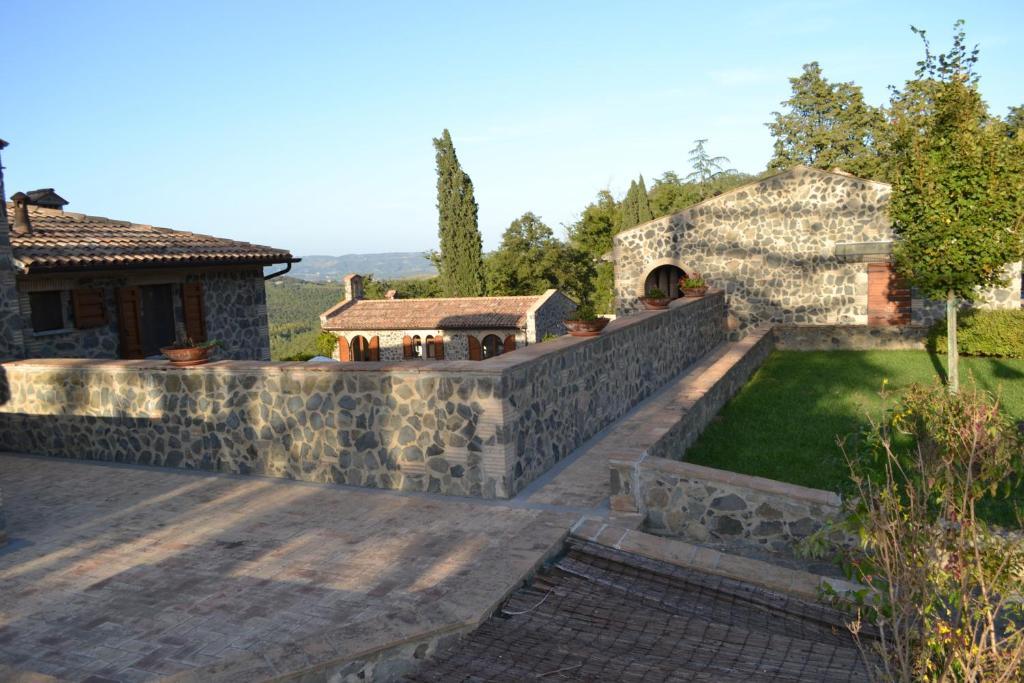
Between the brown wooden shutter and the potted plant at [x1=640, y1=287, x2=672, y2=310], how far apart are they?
898 centimetres

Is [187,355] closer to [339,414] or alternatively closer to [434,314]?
[339,414]

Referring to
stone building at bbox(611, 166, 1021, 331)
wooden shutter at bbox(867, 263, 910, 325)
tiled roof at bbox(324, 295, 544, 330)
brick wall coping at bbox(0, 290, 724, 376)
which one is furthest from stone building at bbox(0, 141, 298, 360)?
tiled roof at bbox(324, 295, 544, 330)

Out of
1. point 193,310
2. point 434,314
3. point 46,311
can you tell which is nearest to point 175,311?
point 193,310

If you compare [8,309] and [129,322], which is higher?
[8,309]

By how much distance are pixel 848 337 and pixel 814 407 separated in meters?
7.92

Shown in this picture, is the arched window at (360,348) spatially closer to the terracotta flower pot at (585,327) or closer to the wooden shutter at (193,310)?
the wooden shutter at (193,310)

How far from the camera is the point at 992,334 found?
16953mm

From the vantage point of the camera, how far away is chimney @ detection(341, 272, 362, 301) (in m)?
39.1

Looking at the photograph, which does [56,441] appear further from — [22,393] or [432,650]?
[432,650]

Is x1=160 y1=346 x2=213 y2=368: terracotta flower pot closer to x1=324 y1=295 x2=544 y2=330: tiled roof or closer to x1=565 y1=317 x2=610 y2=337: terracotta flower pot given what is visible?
x1=565 y1=317 x2=610 y2=337: terracotta flower pot

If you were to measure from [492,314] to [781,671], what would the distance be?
30090mm

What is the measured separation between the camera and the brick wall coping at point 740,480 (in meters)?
6.72

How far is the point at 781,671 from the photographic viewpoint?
15.4 ft

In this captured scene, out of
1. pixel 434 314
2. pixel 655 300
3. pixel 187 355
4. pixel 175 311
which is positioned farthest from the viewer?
pixel 434 314
